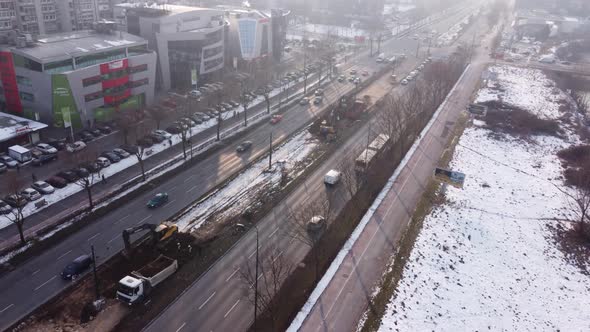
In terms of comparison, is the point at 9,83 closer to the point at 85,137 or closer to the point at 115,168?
the point at 85,137

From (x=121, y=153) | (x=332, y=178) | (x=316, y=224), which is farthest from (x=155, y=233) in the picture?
(x=121, y=153)

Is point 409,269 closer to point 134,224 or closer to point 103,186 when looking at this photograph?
point 134,224

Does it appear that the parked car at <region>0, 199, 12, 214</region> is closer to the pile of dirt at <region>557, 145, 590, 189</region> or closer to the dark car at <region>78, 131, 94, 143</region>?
the dark car at <region>78, 131, 94, 143</region>

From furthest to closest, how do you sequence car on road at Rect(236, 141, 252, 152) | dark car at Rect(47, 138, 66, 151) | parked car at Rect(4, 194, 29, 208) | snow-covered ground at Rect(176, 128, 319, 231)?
car on road at Rect(236, 141, 252, 152) < dark car at Rect(47, 138, 66, 151) < snow-covered ground at Rect(176, 128, 319, 231) < parked car at Rect(4, 194, 29, 208)

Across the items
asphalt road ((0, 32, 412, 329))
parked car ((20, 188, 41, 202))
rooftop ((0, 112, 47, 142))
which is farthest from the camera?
rooftop ((0, 112, 47, 142))

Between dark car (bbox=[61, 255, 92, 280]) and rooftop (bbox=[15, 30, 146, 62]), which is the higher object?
rooftop (bbox=[15, 30, 146, 62])

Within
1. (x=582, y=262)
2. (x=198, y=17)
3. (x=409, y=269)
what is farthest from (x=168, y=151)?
(x=582, y=262)

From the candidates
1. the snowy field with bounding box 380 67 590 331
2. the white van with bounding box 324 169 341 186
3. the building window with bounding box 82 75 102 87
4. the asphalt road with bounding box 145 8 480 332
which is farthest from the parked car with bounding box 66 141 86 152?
the snowy field with bounding box 380 67 590 331
